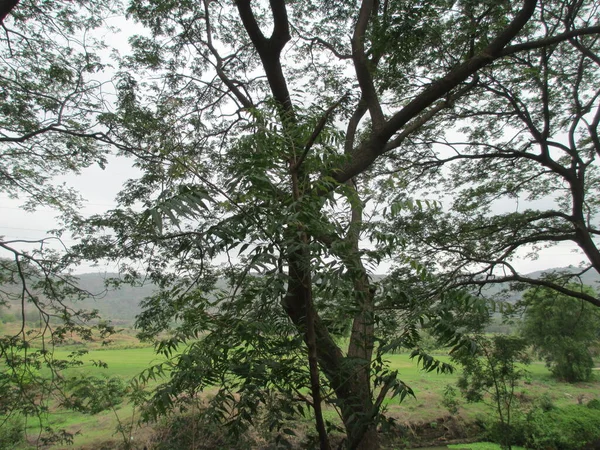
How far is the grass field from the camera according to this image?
22.4 feet

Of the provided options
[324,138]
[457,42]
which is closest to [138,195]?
[324,138]

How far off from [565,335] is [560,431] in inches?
188

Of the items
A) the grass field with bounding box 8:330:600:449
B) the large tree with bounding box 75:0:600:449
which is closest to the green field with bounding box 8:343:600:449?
the grass field with bounding box 8:330:600:449

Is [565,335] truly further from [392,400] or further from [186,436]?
[186,436]

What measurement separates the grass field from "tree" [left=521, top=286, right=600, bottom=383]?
0.64 metres

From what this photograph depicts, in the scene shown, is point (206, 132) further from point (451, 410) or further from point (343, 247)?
point (451, 410)

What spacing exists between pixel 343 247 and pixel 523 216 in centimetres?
555

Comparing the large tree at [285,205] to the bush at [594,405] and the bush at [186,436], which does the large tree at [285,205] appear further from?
the bush at [594,405]

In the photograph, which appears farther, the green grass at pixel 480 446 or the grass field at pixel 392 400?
the green grass at pixel 480 446

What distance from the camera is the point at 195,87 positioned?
18.3 ft

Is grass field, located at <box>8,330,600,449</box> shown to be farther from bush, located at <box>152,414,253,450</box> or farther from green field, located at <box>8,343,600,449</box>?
bush, located at <box>152,414,253,450</box>

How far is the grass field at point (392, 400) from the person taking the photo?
683cm

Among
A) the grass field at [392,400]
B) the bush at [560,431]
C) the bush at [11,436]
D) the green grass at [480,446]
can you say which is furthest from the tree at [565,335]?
the bush at [11,436]

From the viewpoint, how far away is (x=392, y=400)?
4.97 metres
